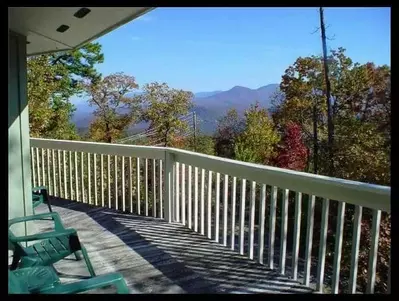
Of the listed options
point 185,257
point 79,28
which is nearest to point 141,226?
point 185,257

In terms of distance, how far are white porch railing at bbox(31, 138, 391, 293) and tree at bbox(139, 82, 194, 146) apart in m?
Answer: 8.26

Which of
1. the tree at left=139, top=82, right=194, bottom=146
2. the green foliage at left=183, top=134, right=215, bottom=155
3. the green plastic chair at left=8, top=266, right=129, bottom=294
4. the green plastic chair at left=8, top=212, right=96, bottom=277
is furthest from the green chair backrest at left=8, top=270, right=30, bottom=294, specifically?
the tree at left=139, top=82, right=194, bottom=146

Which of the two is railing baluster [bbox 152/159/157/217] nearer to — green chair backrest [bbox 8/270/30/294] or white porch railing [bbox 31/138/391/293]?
white porch railing [bbox 31/138/391/293]

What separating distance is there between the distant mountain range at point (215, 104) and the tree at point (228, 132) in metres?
0.27

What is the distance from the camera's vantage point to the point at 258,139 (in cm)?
1180

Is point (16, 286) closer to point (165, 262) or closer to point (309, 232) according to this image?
point (165, 262)

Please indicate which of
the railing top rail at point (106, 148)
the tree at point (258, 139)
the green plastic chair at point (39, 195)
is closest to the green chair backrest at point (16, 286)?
the green plastic chair at point (39, 195)

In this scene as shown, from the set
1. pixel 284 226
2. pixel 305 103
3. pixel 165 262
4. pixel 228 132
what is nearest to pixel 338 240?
pixel 284 226

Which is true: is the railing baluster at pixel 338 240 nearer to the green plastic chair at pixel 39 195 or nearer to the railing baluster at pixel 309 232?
the railing baluster at pixel 309 232

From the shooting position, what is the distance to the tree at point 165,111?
45.4 feet

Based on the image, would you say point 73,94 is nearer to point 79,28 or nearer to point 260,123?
point 260,123

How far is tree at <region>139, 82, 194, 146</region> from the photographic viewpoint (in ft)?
45.4

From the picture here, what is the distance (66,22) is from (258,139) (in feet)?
30.9
